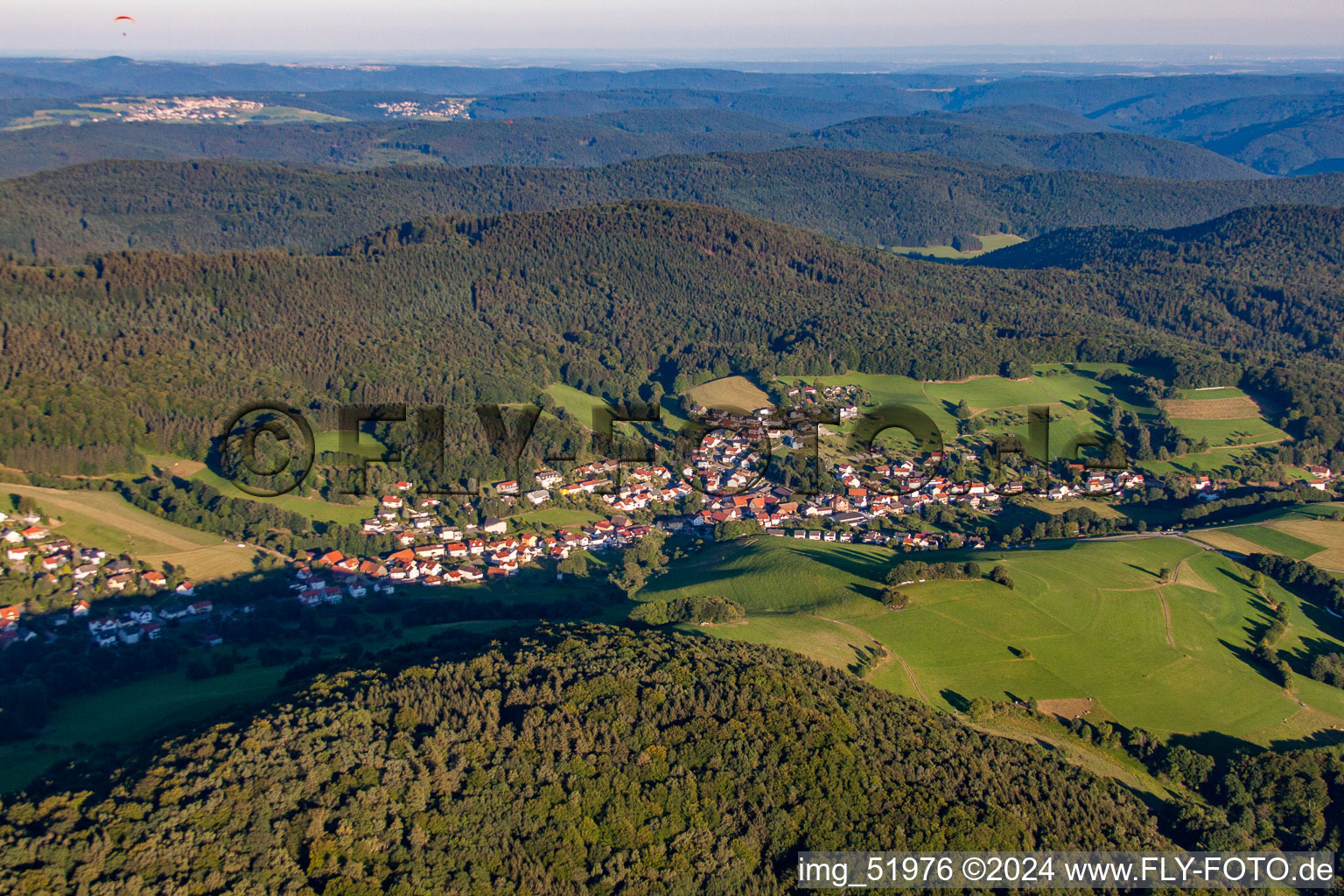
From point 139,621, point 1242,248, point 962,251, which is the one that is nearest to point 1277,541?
point 139,621

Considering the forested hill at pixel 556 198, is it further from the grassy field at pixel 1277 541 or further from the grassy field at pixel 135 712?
the grassy field at pixel 1277 541

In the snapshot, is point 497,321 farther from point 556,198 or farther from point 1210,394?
point 556,198

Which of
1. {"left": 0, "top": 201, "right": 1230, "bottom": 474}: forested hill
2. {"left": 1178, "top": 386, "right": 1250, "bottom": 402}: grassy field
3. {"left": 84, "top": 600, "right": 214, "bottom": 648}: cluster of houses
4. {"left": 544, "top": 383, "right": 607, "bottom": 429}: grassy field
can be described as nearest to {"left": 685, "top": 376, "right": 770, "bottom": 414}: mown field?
{"left": 0, "top": 201, "right": 1230, "bottom": 474}: forested hill

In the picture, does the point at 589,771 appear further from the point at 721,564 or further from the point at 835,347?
the point at 835,347

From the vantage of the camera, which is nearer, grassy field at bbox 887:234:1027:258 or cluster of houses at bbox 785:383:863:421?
cluster of houses at bbox 785:383:863:421

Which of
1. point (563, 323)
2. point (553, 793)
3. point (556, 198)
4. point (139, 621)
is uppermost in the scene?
point (556, 198)

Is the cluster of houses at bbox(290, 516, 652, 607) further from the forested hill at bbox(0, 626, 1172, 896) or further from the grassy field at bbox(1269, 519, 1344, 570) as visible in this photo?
the grassy field at bbox(1269, 519, 1344, 570)
